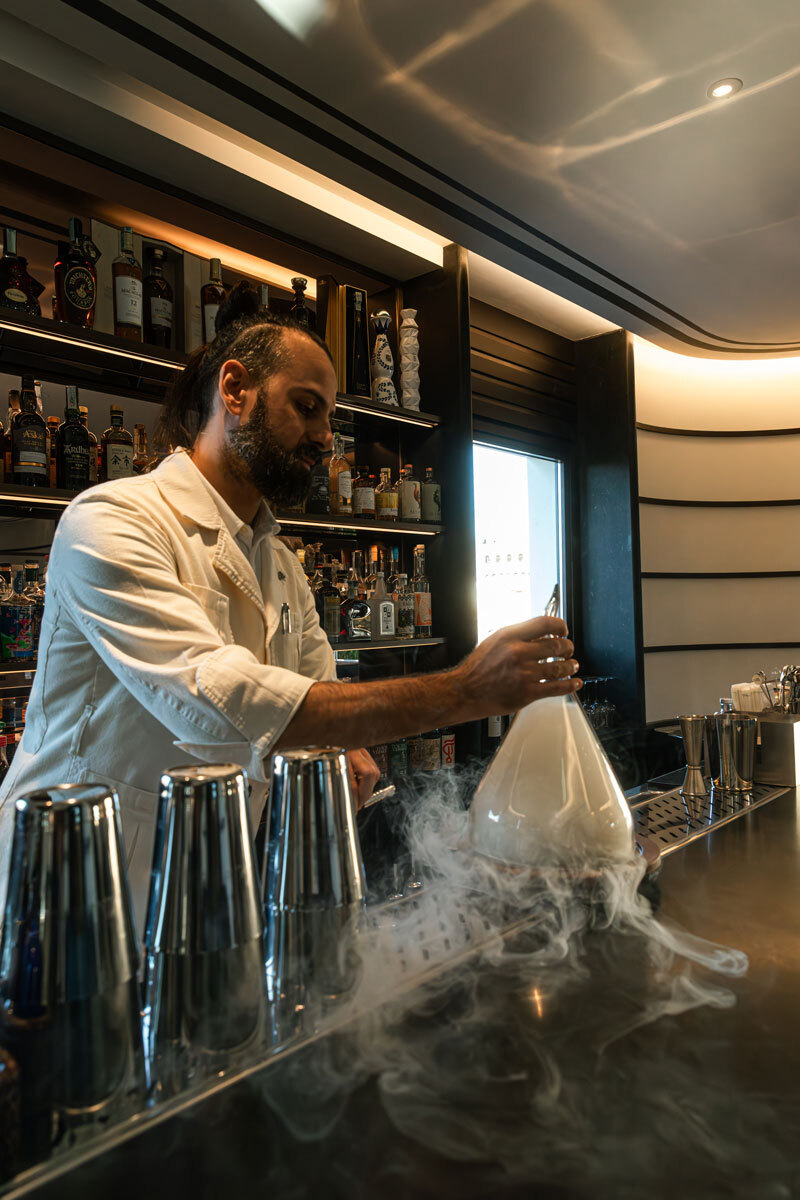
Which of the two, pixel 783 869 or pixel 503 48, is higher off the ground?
pixel 503 48

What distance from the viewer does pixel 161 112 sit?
212cm

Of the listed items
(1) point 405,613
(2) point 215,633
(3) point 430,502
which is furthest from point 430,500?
(2) point 215,633

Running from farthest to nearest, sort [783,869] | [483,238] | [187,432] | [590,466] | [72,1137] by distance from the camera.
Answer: [590,466], [483,238], [187,432], [783,869], [72,1137]

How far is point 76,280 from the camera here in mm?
1953

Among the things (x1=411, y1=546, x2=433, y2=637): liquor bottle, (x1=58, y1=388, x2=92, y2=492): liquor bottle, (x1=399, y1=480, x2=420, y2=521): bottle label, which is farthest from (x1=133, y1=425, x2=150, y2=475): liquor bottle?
(x1=411, y1=546, x2=433, y2=637): liquor bottle

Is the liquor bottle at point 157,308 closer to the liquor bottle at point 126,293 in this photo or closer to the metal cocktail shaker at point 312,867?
the liquor bottle at point 126,293

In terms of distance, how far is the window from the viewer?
3.64 meters

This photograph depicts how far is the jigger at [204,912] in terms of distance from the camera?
543mm

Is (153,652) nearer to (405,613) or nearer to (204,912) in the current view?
(204,912)

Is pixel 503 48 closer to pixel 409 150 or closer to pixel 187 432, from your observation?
pixel 409 150

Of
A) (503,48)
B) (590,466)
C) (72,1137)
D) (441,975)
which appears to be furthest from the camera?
(590,466)

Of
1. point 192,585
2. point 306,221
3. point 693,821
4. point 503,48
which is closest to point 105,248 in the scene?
point 306,221

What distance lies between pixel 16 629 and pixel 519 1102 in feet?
5.49

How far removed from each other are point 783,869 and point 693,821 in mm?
221
